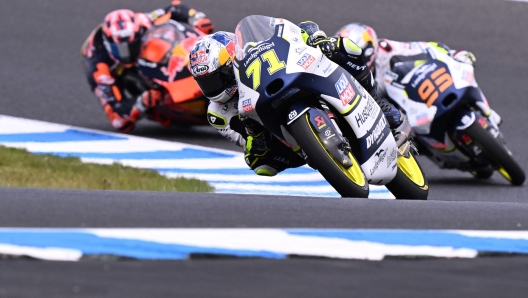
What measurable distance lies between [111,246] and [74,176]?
3.37 metres

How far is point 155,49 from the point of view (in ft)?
29.9

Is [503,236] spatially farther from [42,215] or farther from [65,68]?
[65,68]

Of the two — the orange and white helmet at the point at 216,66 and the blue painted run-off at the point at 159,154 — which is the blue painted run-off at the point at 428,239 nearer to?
the orange and white helmet at the point at 216,66

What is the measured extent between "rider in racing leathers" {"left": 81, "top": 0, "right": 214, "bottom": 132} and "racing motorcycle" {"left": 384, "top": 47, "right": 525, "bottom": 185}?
2.23 meters

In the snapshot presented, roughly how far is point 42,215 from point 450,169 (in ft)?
17.9

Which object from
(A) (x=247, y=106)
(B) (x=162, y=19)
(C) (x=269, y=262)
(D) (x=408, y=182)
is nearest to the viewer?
(C) (x=269, y=262)

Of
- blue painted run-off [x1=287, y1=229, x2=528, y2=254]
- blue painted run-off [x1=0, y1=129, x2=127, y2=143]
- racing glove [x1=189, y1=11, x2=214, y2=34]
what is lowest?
blue painted run-off [x1=0, y1=129, x2=127, y2=143]

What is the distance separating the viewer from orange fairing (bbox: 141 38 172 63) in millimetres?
9102

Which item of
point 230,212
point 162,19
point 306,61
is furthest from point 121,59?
point 230,212

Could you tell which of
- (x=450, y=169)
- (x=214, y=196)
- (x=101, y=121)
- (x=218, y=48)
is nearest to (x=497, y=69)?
(x=450, y=169)

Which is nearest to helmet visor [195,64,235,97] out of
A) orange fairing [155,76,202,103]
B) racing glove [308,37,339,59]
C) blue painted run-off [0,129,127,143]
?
racing glove [308,37,339,59]

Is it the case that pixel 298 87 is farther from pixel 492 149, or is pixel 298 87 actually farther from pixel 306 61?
pixel 492 149

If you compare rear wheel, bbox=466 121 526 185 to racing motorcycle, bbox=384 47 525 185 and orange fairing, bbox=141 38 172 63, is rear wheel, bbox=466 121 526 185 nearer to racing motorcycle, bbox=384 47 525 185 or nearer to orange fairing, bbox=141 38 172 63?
racing motorcycle, bbox=384 47 525 185

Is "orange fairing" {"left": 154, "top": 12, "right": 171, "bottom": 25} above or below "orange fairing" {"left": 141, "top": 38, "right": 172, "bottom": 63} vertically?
above
